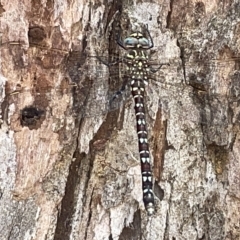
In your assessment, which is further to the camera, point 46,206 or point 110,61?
point 110,61

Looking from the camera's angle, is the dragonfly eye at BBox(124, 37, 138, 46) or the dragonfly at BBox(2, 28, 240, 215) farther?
the dragonfly eye at BBox(124, 37, 138, 46)

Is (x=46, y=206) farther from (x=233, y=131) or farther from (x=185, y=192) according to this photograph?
(x=233, y=131)

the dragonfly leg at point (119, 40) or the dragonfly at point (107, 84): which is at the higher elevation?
the dragonfly leg at point (119, 40)

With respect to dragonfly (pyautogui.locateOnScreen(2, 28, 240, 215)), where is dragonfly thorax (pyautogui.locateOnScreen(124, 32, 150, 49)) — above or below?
above

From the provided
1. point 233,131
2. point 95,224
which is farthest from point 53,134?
point 233,131

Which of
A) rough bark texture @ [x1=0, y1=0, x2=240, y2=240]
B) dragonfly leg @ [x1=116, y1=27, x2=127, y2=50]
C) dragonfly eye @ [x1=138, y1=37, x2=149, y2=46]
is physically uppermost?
dragonfly eye @ [x1=138, y1=37, x2=149, y2=46]

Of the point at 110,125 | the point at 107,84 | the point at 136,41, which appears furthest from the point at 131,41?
the point at 110,125

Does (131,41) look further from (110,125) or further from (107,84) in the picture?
(110,125)

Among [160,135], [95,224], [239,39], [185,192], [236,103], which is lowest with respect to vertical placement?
[95,224]
